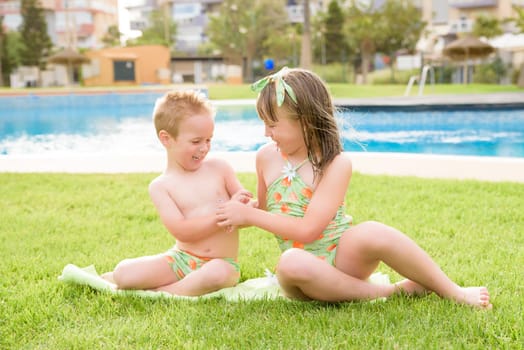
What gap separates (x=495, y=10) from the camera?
3647 cm

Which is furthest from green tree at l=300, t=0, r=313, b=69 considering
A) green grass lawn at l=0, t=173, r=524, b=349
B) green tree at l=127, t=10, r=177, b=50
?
green tree at l=127, t=10, r=177, b=50

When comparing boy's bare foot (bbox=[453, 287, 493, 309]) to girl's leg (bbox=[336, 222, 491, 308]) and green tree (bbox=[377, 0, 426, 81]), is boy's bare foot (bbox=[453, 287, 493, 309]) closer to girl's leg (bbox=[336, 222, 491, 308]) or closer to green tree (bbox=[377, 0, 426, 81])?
girl's leg (bbox=[336, 222, 491, 308])

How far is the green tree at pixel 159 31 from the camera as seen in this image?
145ft

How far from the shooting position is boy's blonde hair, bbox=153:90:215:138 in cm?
265

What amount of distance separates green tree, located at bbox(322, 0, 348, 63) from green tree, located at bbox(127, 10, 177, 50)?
14.7m

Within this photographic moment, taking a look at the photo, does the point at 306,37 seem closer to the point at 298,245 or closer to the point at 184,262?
the point at 184,262

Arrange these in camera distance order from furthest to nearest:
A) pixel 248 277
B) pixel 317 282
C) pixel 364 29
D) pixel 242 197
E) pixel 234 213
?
pixel 364 29, pixel 248 277, pixel 242 197, pixel 234 213, pixel 317 282

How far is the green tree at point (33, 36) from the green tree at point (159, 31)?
9240 mm

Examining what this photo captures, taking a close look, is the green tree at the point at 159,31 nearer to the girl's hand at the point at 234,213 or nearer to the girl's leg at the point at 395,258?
the girl's hand at the point at 234,213

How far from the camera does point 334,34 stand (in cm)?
3331

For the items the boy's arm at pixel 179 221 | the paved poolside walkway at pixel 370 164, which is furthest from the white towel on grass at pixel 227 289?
the paved poolside walkway at pixel 370 164

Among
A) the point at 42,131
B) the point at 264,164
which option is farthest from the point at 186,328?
the point at 42,131

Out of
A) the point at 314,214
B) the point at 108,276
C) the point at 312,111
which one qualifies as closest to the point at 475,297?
the point at 314,214

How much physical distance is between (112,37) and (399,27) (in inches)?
964
